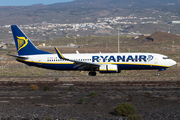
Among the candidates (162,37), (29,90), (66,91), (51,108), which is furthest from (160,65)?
(162,37)

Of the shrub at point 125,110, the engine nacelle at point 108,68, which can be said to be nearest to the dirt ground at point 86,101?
the shrub at point 125,110

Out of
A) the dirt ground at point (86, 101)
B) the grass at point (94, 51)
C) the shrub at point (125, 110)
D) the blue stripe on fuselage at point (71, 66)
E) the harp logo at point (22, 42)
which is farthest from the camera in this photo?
the grass at point (94, 51)

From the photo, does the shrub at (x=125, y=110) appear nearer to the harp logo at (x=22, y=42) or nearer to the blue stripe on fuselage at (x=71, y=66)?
the blue stripe on fuselage at (x=71, y=66)

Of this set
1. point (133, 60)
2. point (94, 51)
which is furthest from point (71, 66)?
A: point (94, 51)

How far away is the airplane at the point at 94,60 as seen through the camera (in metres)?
34.9

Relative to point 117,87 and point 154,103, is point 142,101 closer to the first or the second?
point 154,103

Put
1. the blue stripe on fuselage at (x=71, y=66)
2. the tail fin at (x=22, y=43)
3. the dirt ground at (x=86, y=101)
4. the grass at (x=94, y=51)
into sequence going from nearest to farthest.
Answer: the dirt ground at (x=86, y=101)
the blue stripe on fuselage at (x=71, y=66)
the tail fin at (x=22, y=43)
the grass at (x=94, y=51)

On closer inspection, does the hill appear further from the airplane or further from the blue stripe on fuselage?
the blue stripe on fuselage

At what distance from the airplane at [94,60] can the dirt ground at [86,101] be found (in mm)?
7168

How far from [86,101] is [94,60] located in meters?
15.6

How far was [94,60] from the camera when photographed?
1410 inches

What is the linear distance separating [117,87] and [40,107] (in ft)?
34.1

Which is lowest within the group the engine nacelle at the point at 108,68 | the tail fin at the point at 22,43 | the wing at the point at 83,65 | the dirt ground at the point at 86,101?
the dirt ground at the point at 86,101

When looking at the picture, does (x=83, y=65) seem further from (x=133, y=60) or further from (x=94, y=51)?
(x=94, y=51)
